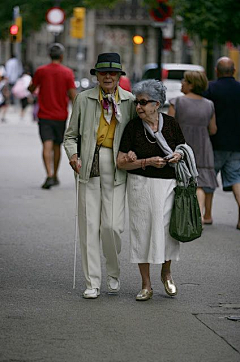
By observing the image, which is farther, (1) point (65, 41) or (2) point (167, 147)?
(1) point (65, 41)

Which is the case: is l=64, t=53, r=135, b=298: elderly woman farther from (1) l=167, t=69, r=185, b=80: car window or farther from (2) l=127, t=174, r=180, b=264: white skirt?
(1) l=167, t=69, r=185, b=80: car window

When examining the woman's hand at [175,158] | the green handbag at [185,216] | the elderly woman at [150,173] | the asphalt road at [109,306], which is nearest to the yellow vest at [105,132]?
the elderly woman at [150,173]

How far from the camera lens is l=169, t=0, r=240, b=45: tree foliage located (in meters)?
21.0

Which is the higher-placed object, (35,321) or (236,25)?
(236,25)

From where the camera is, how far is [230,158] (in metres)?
12.1

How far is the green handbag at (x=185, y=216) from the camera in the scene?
7746 millimetres

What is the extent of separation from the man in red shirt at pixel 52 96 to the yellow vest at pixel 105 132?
7226 mm

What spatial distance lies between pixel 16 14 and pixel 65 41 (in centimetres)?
4559

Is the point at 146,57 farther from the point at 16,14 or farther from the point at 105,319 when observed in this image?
the point at 105,319

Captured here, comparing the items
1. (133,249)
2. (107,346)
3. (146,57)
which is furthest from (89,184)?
(146,57)

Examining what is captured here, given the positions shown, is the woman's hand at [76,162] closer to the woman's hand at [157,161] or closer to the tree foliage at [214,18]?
the woman's hand at [157,161]

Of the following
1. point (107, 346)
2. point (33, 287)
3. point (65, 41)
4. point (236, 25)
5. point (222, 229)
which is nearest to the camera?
point (107, 346)

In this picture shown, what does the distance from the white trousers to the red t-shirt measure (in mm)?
7345

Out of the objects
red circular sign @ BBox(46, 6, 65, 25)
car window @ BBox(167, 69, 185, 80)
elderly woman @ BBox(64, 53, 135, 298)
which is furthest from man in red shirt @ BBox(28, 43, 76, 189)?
red circular sign @ BBox(46, 6, 65, 25)
